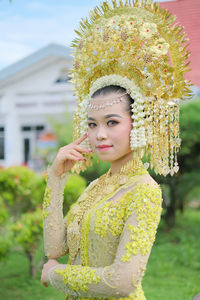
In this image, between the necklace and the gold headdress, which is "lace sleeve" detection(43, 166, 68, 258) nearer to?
the necklace

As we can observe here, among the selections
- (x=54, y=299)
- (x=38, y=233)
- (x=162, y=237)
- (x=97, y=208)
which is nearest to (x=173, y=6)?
(x=97, y=208)

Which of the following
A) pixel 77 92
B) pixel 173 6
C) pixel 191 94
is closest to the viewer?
pixel 191 94

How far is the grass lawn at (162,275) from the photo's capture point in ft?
14.7

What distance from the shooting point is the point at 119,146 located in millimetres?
1763

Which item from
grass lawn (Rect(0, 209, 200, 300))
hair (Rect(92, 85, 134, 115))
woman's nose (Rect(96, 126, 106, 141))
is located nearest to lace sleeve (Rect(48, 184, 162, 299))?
woman's nose (Rect(96, 126, 106, 141))

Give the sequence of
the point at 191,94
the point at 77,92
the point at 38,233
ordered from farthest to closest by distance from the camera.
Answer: the point at 38,233 → the point at 77,92 → the point at 191,94

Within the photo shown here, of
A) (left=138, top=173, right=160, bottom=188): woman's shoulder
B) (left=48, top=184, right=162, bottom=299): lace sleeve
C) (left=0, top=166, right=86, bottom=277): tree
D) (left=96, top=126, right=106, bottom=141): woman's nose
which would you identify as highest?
(left=96, top=126, right=106, bottom=141): woman's nose

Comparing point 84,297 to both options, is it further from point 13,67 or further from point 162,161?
point 13,67

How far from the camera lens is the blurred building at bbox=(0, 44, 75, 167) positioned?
51.3 feet

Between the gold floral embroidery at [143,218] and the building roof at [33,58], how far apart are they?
546 inches

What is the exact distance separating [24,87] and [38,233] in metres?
12.6

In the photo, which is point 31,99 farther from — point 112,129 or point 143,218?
point 143,218

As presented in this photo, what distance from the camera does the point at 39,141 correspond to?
16.2 meters

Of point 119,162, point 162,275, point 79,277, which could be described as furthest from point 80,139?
point 162,275
